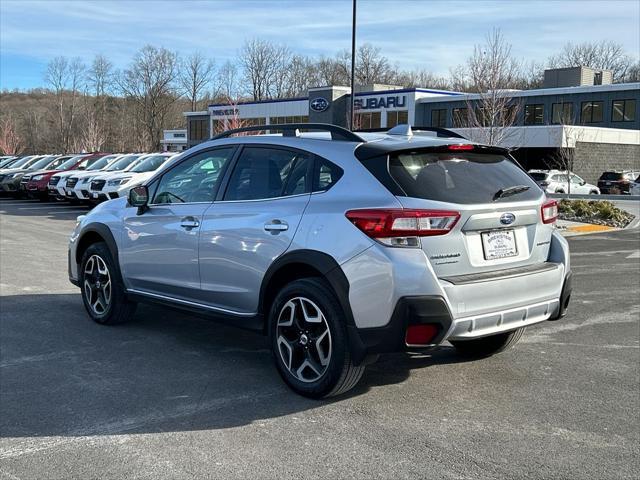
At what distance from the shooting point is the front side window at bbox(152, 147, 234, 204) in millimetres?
5555

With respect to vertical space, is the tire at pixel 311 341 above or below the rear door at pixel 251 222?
below

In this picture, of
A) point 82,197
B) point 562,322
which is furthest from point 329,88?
point 562,322

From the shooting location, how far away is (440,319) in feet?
A: 13.5

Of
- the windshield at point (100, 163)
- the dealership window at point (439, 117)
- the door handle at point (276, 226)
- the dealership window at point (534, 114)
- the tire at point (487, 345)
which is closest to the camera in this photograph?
the door handle at point (276, 226)

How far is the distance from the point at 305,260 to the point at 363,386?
110 cm

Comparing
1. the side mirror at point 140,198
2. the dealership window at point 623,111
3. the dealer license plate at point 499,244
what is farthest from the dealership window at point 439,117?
the dealer license plate at point 499,244

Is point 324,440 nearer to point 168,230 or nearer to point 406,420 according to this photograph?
point 406,420

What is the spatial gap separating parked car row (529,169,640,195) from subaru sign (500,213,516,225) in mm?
26880

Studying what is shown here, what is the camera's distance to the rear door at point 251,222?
477 centimetres

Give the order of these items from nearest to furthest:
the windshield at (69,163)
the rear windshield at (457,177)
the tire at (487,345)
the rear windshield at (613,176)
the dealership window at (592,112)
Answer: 1. the rear windshield at (457,177)
2. the tire at (487,345)
3. the windshield at (69,163)
4. the rear windshield at (613,176)
5. the dealership window at (592,112)

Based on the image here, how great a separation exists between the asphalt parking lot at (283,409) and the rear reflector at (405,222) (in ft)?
3.87

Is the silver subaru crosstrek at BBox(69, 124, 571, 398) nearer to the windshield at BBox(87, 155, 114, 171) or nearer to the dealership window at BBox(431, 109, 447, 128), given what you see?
the windshield at BBox(87, 155, 114, 171)

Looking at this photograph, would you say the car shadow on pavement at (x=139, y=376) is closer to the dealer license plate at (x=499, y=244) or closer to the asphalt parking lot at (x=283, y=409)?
the asphalt parking lot at (x=283, y=409)

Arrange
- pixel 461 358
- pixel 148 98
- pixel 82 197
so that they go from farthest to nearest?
pixel 148 98 < pixel 82 197 < pixel 461 358
